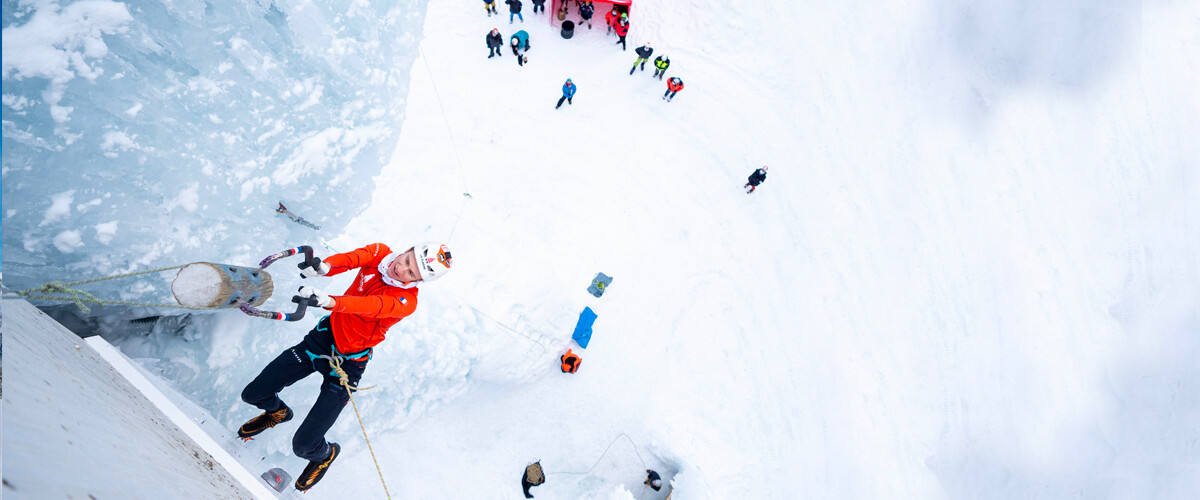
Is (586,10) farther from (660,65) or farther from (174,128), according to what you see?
(174,128)

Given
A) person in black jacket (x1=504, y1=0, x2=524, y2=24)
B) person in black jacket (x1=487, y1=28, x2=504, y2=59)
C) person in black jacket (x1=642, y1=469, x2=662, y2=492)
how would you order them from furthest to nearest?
person in black jacket (x1=504, y1=0, x2=524, y2=24) → person in black jacket (x1=487, y1=28, x2=504, y2=59) → person in black jacket (x1=642, y1=469, x2=662, y2=492)

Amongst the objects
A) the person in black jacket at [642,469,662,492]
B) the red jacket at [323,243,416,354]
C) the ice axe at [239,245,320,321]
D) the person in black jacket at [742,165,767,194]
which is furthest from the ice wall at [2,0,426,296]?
the person in black jacket at [742,165,767,194]

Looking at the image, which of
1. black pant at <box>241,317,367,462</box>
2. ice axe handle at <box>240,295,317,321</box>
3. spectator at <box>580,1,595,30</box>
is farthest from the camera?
spectator at <box>580,1,595,30</box>

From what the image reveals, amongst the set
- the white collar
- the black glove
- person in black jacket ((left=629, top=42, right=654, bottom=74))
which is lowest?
the black glove

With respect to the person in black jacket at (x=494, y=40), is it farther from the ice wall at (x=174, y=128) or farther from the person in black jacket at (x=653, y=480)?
the person in black jacket at (x=653, y=480)

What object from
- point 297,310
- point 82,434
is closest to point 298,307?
point 297,310

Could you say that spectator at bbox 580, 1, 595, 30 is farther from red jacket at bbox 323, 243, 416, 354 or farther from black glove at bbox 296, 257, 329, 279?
black glove at bbox 296, 257, 329, 279

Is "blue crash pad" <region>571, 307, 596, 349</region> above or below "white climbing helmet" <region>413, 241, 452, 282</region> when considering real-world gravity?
below
